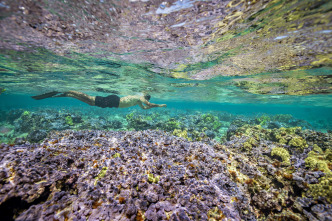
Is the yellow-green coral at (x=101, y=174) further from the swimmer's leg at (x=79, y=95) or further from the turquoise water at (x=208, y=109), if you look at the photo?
the turquoise water at (x=208, y=109)

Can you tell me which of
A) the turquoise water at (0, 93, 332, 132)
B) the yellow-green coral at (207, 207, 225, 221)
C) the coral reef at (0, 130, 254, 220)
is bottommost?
the turquoise water at (0, 93, 332, 132)

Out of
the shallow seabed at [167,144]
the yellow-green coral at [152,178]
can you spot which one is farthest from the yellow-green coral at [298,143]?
the yellow-green coral at [152,178]

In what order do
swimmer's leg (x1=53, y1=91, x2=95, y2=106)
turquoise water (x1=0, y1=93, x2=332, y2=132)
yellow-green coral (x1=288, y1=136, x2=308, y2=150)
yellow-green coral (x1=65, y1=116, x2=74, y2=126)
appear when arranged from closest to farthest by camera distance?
1. yellow-green coral (x1=288, y1=136, x2=308, y2=150)
2. swimmer's leg (x1=53, y1=91, x2=95, y2=106)
3. yellow-green coral (x1=65, y1=116, x2=74, y2=126)
4. turquoise water (x1=0, y1=93, x2=332, y2=132)

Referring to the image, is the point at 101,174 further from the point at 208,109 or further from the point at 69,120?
the point at 208,109

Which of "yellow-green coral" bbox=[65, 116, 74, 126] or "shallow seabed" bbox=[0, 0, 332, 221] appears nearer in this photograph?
"shallow seabed" bbox=[0, 0, 332, 221]

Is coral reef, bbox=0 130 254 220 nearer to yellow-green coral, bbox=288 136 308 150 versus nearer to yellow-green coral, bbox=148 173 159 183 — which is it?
yellow-green coral, bbox=148 173 159 183

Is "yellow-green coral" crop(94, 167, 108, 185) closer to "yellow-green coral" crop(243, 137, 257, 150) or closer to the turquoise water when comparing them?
"yellow-green coral" crop(243, 137, 257, 150)

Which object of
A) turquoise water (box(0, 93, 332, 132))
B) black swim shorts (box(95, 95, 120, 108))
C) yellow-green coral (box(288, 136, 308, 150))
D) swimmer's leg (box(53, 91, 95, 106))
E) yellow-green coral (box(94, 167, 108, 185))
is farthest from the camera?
turquoise water (box(0, 93, 332, 132))

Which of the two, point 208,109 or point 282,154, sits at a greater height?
point 282,154

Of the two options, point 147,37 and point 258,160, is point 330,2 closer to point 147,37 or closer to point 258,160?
point 258,160

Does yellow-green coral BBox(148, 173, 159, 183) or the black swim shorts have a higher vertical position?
the black swim shorts

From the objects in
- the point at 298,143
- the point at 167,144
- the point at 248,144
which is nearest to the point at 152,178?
the point at 167,144

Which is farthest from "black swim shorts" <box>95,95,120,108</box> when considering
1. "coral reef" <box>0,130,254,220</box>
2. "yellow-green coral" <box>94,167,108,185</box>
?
"yellow-green coral" <box>94,167,108,185</box>

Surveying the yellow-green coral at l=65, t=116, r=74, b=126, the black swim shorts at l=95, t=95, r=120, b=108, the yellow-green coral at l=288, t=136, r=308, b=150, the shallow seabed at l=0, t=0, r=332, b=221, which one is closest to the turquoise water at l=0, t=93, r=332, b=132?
the yellow-green coral at l=65, t=116, r=74, b=126
